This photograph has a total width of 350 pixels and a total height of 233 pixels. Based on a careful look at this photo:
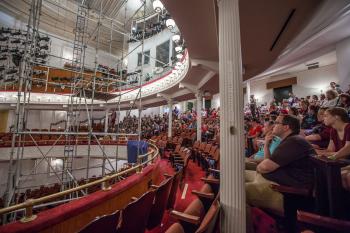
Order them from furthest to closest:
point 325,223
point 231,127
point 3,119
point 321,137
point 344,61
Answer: point 3,119
point 344,61
point 321,137
point 231,127
point 325,223

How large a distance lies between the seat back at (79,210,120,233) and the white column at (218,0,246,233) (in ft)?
3.73

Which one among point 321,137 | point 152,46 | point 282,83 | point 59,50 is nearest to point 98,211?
point 321,137

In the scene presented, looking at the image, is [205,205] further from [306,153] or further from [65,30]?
[65,30]

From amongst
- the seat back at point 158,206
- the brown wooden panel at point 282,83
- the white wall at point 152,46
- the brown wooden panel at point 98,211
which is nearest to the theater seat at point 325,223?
the seat back at point 158,206

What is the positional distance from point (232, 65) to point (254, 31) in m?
2.58

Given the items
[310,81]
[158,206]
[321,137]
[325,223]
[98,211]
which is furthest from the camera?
[310,81]

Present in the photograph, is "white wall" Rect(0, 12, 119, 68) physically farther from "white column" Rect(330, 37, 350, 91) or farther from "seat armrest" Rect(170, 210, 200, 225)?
"white column" Rect(330, 37, 350, 91)

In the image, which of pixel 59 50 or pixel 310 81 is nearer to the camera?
pixel 310 81

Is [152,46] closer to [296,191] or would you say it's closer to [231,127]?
[231,127]

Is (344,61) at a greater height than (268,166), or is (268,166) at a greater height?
(344,61)

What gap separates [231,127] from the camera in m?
2.02

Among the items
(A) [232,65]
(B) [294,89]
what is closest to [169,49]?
(B) [294,89]

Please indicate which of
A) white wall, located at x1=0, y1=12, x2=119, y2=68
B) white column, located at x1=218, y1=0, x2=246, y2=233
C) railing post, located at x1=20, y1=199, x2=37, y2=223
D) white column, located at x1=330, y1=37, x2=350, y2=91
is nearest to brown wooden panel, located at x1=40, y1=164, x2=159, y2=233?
railing post, located at x1=20, y1=199, x2=37, y2=223

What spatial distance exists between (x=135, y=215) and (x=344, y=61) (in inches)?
468
